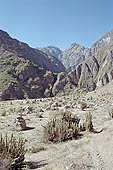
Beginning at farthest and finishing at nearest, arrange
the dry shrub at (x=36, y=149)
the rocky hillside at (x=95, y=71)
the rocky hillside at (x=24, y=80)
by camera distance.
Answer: the rocky hillside at (x=95, y=71)
the rocky hillside at (x=24, y=80)
the dry shrub at (x=36, y=149)

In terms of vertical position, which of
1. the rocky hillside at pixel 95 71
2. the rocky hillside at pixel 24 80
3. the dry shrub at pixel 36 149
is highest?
the rocky hillside at pixel 95 71

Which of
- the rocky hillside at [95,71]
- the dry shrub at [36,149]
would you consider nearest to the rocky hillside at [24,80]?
the rocky hillside at [95,71]

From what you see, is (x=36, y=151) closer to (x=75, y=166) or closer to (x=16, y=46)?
(x=75, y=166)

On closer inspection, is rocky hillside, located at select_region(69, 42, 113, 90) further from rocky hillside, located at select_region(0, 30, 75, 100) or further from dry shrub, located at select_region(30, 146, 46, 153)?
dry shrub, located at select_region(30, 146, 46, 153)

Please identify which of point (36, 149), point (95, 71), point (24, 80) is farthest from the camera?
point (95, 71)

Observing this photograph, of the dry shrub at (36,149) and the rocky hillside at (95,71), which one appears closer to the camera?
the dry shrub at (36,149)

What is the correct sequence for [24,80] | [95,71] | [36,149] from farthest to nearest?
[95,71] < [24,80] < [36,149]

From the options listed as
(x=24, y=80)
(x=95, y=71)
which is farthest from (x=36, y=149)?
(x=95, y=71)

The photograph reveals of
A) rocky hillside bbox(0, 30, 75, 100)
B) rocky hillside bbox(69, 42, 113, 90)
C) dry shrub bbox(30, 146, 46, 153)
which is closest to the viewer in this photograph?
dry shrub bbox(30, 146, 46, 153)

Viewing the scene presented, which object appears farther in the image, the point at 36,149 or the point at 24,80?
the point at 24,80

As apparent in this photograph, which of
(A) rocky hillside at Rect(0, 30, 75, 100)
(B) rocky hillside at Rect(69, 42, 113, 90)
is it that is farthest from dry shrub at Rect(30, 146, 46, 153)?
(B) rocky hillside at Rect(69, 42, 113, 90)

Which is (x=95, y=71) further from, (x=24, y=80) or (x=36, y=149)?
(x=36, y=149)

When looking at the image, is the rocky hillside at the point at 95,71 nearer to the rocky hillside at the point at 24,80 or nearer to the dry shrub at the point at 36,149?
the rocky hillside at the point at 24,80

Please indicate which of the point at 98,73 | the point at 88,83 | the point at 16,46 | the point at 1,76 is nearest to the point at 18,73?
the point at 1,76
